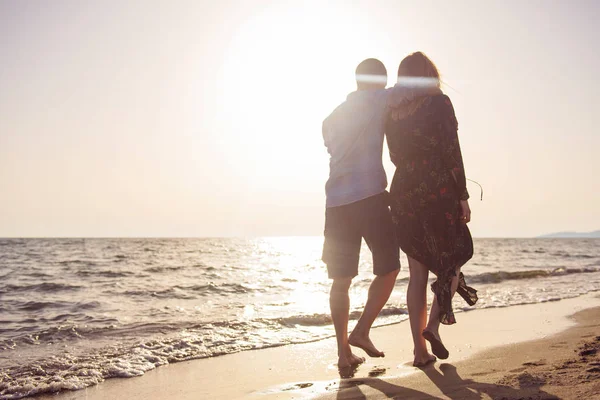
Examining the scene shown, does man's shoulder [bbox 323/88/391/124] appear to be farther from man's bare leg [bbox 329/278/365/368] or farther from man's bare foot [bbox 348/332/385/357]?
man's bare foot [bbox 348/332/385/357]

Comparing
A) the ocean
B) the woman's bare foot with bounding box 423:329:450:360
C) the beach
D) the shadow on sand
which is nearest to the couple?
the woman's bare foot with bounding box 423:329:450:360

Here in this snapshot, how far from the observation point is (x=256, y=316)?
21.9 feet

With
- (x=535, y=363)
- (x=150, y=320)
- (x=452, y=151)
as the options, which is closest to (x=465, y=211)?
(x=452, y=151)

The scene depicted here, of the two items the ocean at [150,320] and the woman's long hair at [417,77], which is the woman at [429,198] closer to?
the woman's long hair at [417,77]

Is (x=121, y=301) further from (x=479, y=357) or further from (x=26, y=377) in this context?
(x=479, y=357)

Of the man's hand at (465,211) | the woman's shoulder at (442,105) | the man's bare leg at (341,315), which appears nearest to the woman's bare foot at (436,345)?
the man's bare leg at (341,315)

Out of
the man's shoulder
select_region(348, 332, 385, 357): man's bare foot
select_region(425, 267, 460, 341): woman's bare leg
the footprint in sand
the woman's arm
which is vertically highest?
the man's shoulder

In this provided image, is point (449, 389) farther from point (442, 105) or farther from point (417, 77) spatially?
point (417, 77)

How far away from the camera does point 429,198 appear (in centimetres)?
318

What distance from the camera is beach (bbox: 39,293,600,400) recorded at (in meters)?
2.55

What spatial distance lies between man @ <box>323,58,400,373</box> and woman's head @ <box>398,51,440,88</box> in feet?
0.51

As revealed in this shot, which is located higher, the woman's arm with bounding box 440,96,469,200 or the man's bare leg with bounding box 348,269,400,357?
the woman's arm with bounding box 440,96,469,200

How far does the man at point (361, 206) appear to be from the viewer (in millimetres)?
3307

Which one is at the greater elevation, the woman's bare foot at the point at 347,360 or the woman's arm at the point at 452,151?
the woman's arm at the point at 452,151
